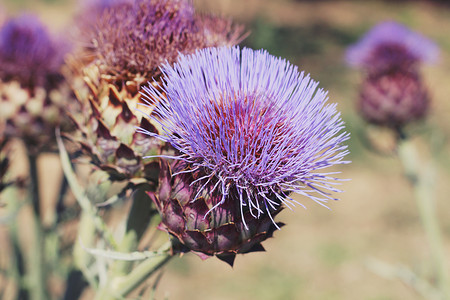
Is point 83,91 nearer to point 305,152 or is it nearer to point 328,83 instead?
point 305,152

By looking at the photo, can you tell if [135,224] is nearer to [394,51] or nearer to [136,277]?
[136,277]

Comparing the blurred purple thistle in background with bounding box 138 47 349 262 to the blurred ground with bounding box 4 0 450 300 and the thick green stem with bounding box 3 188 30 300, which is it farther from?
the blurred ground with bounding box 4 0 450 300

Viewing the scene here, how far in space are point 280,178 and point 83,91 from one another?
0.51m

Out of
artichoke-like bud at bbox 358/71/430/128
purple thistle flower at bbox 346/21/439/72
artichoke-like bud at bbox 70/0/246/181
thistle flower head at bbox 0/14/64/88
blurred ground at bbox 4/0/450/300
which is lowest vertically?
blurred ground at bbox 4/0/450/300

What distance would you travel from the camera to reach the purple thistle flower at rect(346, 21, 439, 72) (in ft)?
6.13

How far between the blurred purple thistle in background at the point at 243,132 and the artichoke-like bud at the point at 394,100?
45.7 inches

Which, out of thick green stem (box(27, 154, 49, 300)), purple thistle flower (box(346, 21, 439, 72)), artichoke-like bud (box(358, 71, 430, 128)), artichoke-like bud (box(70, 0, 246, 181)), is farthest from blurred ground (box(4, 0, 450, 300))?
artichoke-like bud (box(70, 0, 246, 181))

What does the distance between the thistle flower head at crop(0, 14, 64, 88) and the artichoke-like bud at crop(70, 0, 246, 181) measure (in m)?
0.45

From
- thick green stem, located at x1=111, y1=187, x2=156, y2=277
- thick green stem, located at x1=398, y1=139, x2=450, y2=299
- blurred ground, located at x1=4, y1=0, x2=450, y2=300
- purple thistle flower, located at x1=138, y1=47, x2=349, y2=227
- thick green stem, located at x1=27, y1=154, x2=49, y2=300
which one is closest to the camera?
purple thistle flower, located at x1=138, y1=47, x2=349, y2=227

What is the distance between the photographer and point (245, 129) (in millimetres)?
695

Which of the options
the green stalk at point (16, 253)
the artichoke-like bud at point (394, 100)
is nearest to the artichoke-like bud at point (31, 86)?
the green stalk at point (16, 253)

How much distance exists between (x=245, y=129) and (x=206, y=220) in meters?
0.16

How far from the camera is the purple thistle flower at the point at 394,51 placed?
6.13 ft

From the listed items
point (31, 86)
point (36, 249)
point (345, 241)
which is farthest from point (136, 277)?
point (345, 241)
